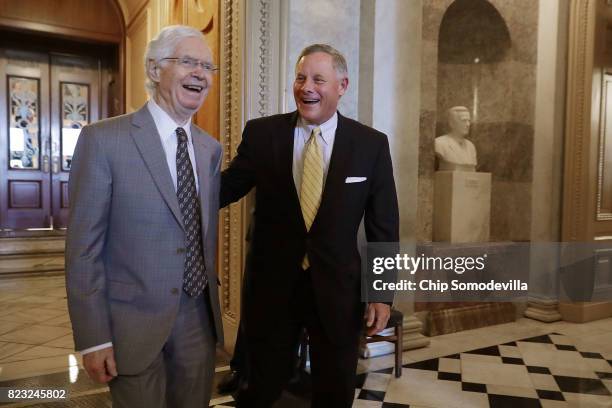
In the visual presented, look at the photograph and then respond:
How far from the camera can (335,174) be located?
174 centimetres

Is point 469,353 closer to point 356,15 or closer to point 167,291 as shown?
point 356,15

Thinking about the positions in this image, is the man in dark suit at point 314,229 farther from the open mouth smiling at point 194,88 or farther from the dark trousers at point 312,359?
the open mouth smiling at point 194,88

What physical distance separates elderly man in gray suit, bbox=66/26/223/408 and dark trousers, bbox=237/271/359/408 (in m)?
0.32

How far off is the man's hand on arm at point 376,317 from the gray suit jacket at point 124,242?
0.73 metres

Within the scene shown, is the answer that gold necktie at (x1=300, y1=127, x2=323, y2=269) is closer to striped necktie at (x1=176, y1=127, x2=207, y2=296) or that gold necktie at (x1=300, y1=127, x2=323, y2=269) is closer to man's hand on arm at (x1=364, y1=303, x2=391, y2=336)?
man's hand on arm at (x1=364, y1=303, x2=391, y2=336)

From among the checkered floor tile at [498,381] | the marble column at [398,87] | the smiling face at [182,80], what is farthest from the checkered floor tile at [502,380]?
the smiling face at [182,80]

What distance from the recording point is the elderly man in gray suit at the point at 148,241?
129cm

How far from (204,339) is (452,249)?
10.4 feet

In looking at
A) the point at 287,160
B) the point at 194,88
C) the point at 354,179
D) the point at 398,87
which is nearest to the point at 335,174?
the point at 354,179

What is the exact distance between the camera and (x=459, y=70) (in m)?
5.29

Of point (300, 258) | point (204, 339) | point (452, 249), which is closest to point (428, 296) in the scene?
point (452, 249)

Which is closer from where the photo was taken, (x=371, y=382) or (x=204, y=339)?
(x=204, y=339)

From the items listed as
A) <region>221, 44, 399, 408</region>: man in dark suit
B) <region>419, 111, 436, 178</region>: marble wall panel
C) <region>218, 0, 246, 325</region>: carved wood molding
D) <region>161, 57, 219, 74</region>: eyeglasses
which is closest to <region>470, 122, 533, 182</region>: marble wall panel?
<region>419, 111, 436, 178</region>: marble wall panel

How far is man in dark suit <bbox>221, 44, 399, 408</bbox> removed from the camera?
5.65 feet
